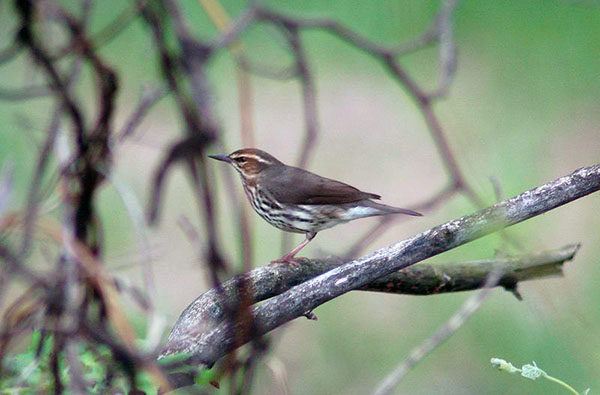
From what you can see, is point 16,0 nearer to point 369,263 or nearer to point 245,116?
point 245,116

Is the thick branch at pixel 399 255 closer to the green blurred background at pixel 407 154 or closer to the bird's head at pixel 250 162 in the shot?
the bird's head at pixel 250 162

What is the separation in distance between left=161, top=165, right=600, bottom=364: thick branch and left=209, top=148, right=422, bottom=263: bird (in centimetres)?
155

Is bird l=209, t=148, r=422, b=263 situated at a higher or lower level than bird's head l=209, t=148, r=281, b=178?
lower

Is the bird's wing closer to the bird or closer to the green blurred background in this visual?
the bird

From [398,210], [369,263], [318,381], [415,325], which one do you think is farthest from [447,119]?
[369,263]

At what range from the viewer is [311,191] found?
3.95m

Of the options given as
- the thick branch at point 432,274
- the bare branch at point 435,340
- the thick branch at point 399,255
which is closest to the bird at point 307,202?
the thick branch at point 432,274

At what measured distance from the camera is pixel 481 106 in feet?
23.1

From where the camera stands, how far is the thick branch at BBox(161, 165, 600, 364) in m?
2.15

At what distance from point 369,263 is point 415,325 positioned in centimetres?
344

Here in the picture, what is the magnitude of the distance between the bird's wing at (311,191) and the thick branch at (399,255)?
1650 mm

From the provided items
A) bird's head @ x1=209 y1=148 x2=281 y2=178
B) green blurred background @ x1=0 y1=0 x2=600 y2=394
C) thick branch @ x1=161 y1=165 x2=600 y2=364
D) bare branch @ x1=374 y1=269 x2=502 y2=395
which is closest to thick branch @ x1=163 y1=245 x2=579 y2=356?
bare branch @ x1=374 y1=269 x2=502 y2=395

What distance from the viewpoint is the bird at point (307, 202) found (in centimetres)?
392

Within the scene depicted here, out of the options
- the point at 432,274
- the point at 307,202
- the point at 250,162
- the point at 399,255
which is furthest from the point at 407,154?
the point at 399,255
